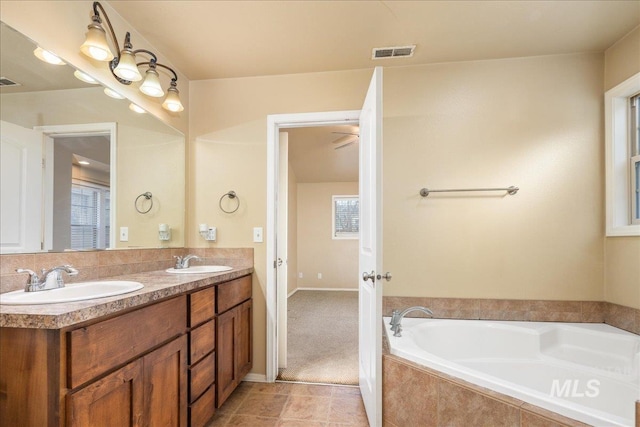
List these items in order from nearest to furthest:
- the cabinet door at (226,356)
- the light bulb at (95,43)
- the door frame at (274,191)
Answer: the light bulb at (95,43) → the cabinet door at (226,356) → the door frame at (274,191)

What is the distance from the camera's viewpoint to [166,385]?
1308 millimetres

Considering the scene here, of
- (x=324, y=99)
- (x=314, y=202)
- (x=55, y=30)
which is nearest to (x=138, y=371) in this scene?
(x=55, y=30)

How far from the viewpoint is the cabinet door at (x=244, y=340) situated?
2.05 m

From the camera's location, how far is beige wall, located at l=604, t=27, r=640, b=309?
5.96 feet

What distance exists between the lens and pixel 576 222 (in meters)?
2.08

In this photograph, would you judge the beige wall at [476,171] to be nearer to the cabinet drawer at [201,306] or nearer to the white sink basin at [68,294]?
the cabinet drawer at [201,306]

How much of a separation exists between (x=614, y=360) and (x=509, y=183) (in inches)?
48.6

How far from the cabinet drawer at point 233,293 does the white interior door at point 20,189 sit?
90 cm

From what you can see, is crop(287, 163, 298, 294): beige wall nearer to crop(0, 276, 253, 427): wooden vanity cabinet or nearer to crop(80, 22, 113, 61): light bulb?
crop(0, 276, 253, 427): wooden vanity cabinet

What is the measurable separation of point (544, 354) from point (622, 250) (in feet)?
2.81

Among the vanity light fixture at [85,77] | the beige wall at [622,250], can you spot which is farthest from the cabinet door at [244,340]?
the beige wall at [622,250]

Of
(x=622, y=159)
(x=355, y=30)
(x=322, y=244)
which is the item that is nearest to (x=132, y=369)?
(x=355, y=30)

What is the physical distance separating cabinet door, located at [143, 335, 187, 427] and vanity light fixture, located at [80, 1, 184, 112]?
1.47 metres

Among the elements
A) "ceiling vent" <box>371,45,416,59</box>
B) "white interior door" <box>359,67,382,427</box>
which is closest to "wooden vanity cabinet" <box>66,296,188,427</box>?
"white interior door" <box>359,67,382,427</box>
